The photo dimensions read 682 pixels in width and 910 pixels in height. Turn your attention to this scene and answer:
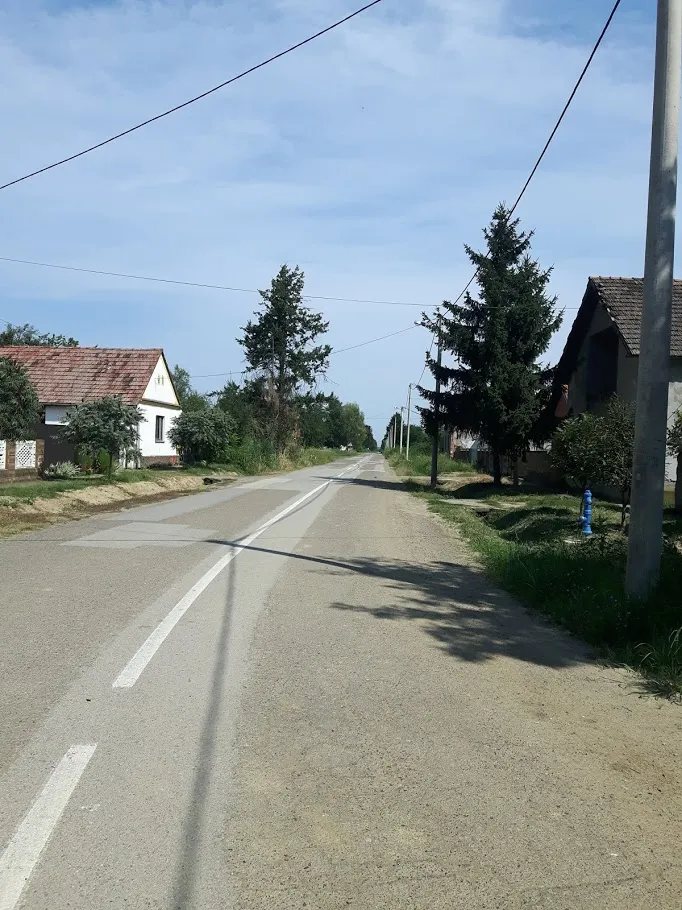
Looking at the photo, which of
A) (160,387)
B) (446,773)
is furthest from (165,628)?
(160,387)

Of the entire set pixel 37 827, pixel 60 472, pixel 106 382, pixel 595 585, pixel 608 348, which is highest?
pixel 608 348

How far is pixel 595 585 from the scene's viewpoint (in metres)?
9.11

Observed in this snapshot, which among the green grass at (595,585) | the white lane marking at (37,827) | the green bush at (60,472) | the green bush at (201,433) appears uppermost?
the green bush at (201,433)

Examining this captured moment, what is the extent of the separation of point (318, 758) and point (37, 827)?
4.99 ft

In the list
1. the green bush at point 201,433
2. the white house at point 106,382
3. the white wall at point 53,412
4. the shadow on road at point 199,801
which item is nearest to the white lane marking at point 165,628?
the shadow on road at point 199,801

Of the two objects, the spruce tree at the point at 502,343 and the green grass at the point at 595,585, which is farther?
the spruce tree at the point at 502,343

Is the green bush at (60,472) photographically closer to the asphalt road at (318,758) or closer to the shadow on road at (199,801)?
the asphalt road at (318,758)

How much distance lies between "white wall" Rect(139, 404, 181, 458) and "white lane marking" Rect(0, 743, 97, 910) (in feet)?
108

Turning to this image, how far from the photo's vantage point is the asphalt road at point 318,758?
3395 millimetres

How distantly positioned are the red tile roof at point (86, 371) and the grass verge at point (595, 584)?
929 inches

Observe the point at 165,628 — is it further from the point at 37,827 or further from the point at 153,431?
the point at 153,431

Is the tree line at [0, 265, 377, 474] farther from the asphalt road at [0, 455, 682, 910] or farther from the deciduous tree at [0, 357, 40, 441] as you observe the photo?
the asphalt road at [0, 455, 682, 910]

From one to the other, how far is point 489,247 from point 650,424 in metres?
22.5

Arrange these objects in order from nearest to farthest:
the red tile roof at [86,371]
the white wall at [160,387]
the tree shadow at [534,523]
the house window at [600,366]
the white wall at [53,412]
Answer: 1. the tree shadow at [534,523]
2. the house window at [600,366]
3. the white wall at [53,412]
4. the red tile roof at [86,371]
5. the white wall at [160,387]
